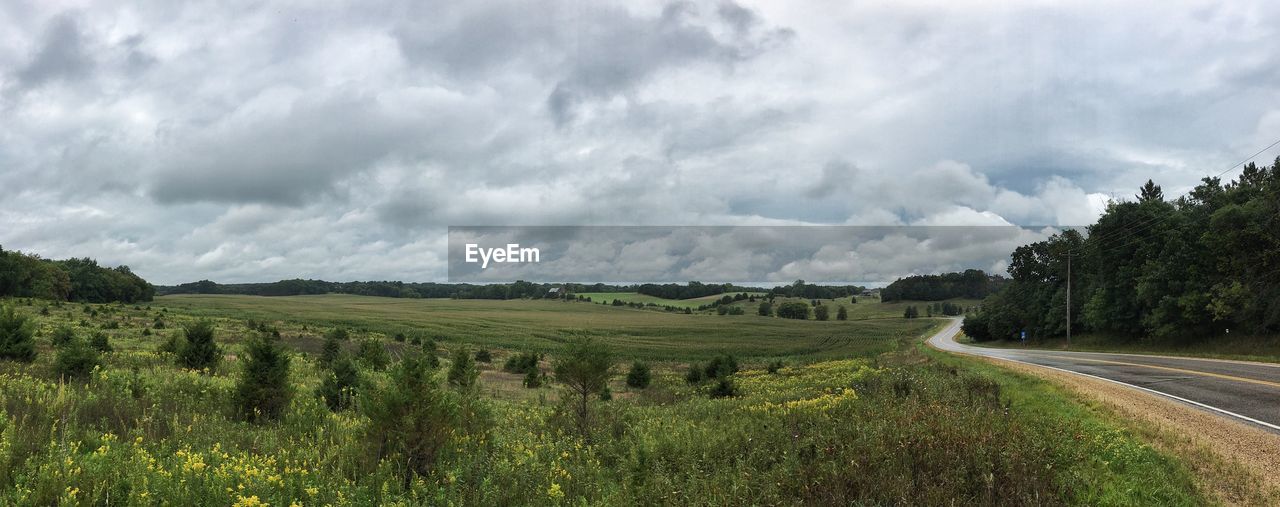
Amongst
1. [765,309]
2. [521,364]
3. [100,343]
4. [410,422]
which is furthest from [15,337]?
[765,309]

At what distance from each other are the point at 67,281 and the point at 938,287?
627 ft

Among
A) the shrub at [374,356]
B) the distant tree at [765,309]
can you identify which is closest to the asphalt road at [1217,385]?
the shrub at [374,356]

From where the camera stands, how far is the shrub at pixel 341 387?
534 inches

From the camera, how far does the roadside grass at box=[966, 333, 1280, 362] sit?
94.3 feet

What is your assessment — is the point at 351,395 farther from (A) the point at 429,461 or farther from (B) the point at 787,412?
(B) the point at 787,412

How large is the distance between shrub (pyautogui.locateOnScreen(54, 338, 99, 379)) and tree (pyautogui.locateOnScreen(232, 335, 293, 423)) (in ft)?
15.8

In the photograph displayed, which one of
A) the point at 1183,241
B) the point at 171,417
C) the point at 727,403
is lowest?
the point at 727,403

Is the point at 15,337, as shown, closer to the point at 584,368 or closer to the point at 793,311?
the point at 584,368

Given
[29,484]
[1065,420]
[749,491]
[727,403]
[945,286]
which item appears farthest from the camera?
[945,286]

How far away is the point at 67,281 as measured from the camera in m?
102

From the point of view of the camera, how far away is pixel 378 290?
169625 millimetres

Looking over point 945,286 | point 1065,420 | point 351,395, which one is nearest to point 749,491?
point 1065,420

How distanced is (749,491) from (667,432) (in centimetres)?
402

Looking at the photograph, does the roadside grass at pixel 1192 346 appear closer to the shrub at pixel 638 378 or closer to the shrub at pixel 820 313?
the shrub at pixel 638 378
